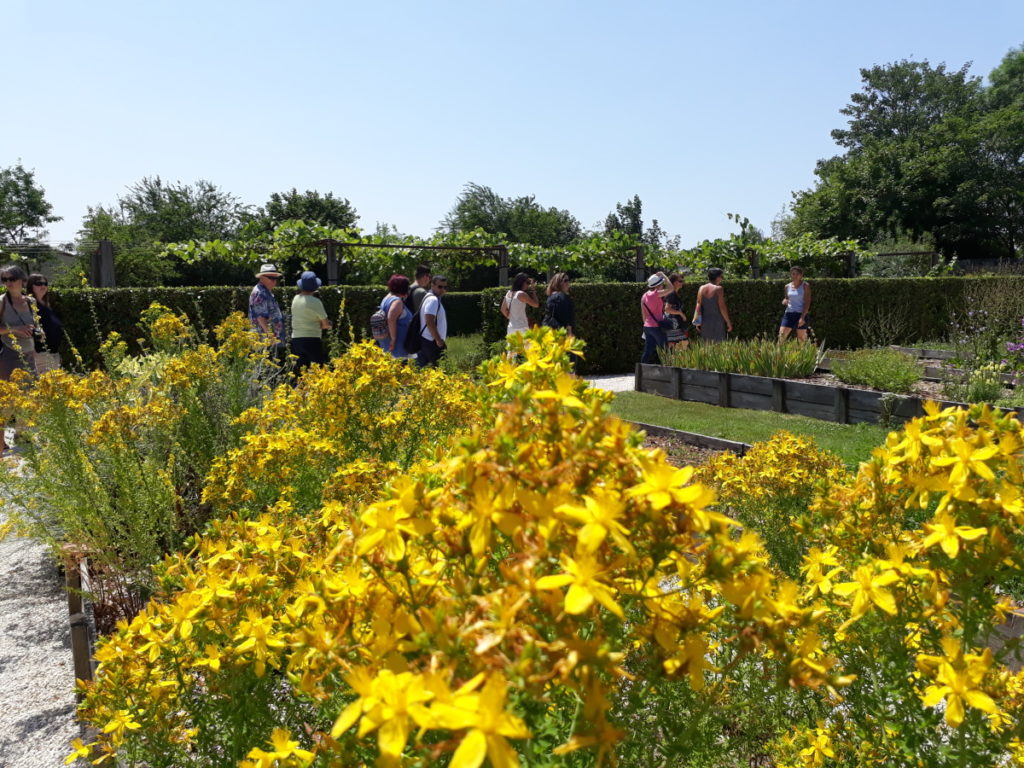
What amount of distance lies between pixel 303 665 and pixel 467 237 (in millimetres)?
15016

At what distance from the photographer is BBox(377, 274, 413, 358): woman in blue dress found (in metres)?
7.14

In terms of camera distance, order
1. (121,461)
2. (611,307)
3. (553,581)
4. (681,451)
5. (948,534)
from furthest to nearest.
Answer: (611,307) < (681,451) < (121,461) < (948,534) < (553,581)

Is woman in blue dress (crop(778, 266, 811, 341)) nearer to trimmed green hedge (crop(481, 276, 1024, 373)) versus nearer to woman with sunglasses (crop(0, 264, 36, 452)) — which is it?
trimmed green hedge (crop(481, 276, 1024, 373))

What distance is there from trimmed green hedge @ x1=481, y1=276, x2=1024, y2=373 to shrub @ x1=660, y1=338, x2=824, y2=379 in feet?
10.3

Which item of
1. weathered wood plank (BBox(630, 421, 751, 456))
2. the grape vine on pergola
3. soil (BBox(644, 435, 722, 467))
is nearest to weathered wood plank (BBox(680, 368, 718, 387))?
weathered wood plank (BBox(630, 421, 751, 456))

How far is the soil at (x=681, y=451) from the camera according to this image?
5.65 m

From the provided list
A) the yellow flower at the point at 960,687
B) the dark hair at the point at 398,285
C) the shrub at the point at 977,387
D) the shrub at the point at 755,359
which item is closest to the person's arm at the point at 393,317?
the dark hair at the point at 398,285

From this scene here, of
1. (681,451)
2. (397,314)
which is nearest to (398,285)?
(397,314)

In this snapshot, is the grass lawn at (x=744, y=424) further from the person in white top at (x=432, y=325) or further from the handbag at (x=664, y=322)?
the person in white top at (x=432, y=325)

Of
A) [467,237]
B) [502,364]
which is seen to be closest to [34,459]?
[502,364]

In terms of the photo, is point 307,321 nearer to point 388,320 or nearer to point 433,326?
point 388,320

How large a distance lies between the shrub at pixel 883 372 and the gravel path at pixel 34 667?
7.43m

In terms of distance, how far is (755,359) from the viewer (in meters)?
8.68

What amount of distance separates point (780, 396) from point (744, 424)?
0.94 meters
